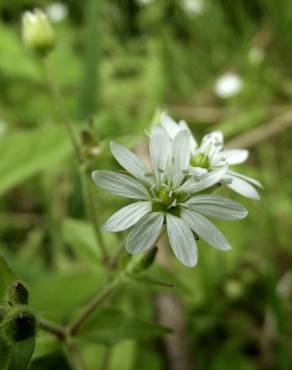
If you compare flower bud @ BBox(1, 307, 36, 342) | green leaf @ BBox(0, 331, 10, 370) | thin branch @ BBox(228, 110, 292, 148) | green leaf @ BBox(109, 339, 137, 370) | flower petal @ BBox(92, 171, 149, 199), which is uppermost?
thin branch @ BBox(228, 110, 292, 148)

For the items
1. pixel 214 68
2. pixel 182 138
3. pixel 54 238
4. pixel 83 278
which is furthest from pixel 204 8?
pixel 182 138

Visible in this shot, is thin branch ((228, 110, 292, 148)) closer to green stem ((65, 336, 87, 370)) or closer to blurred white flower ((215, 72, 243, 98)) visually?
blurred white flower ((215, 72, 243, 98))

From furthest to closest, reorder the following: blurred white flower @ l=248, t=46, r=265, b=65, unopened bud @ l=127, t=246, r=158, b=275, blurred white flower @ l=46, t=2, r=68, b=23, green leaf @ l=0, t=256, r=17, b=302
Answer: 1. blurred white flower @ l=46, t=2, r=68, b=23
2. blurred white flower @ l=248, t=46, r=265, b=65
3. unopened bud @ l=127, t=246, r=158, b=275
4. green leaf @ l=0, t=256, r=17, b=302

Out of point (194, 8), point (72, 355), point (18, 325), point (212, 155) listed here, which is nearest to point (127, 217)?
point (18, 325)

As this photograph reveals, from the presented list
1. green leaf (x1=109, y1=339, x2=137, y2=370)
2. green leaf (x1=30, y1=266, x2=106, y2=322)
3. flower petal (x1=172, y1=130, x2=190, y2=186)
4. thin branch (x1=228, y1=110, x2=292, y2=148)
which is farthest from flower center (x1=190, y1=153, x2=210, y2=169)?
thin branch (x1=228, y1=110, x2=292, y2=148)

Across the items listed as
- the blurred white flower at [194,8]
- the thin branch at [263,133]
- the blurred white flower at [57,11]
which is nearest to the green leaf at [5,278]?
the thin branch at [263,133]

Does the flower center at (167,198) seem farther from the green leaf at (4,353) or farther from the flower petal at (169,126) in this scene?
the green leaf at (4,353)
